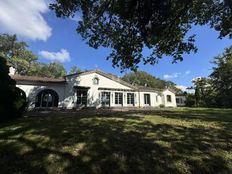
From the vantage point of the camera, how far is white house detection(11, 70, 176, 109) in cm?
1817

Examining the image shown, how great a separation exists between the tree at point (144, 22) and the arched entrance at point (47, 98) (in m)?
11.3

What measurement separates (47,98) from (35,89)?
1803mm

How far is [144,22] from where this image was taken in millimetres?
7816

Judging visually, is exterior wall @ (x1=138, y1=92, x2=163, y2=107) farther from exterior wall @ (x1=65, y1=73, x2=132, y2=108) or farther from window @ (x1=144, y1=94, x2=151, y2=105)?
exterior wall @ (x1=65, y1=73, x2=132, y2=108)

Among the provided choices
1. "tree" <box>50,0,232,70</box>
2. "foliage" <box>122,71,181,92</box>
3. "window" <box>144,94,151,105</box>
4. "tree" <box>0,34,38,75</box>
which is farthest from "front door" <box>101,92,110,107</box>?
"foliage" <box>122,71,181,92</box>

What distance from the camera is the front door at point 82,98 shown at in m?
20.6

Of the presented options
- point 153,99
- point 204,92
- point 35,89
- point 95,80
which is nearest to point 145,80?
point 204,92

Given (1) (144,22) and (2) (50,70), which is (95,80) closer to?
(1) (144,22)

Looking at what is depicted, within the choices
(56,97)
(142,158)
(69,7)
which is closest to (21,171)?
(142,158)

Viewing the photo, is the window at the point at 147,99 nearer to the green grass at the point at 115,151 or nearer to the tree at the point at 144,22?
the tree at the point at 144,22

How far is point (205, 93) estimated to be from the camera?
3703cm

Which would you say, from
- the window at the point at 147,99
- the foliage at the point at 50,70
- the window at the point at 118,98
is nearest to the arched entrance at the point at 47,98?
the window at the point at 118,98

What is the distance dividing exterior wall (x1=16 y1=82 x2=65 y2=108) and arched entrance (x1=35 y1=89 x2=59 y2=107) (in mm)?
407

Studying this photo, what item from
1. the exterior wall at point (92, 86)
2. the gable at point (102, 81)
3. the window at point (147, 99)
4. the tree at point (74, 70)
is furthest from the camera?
the tree at point (74, 70)
